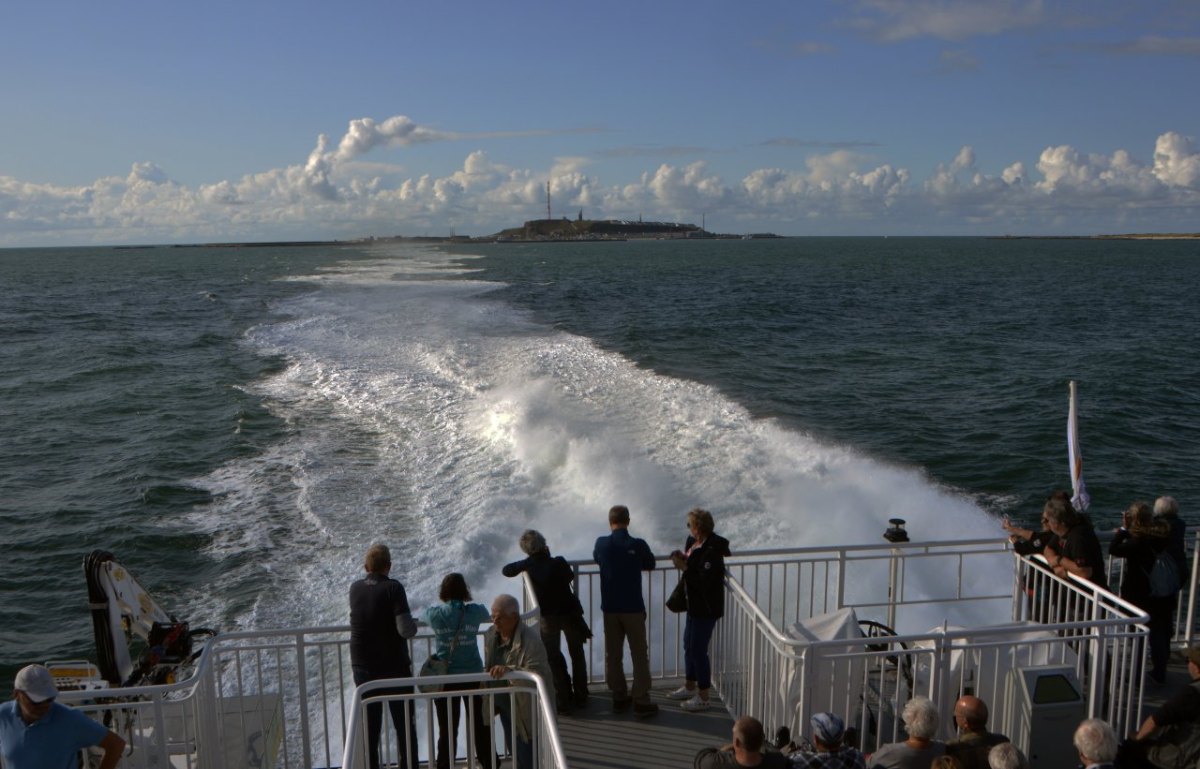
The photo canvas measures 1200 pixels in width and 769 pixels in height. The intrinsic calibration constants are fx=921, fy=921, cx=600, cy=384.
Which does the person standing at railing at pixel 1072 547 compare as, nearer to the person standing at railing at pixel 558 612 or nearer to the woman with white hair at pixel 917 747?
the woman with white hair at pixel 917 747

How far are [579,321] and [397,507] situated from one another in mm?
30948

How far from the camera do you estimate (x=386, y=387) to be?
88.3 ft

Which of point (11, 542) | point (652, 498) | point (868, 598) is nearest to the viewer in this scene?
point (868, 598)

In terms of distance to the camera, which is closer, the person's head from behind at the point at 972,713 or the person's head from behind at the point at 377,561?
the person's head from behind at the point at 972,713

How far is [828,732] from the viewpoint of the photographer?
15.4ft

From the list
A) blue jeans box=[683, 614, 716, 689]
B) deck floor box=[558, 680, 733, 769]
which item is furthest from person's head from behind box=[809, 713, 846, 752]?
blue jeans box=[683, 614, 716, 689]

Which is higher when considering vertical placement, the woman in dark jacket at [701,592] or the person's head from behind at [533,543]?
the person's head from behind at [533,543]

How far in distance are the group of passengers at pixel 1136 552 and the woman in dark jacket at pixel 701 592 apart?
276 cm

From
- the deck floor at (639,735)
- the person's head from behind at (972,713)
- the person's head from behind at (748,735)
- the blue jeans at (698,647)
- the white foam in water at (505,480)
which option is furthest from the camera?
the white foam in water at (505,480)

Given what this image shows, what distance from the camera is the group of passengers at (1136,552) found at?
7.44 m

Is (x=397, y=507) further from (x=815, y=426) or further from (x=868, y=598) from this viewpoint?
(x=815, y=426)

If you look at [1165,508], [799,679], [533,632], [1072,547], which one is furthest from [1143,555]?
[533,632]

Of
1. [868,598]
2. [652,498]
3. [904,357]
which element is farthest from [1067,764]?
[904,357]

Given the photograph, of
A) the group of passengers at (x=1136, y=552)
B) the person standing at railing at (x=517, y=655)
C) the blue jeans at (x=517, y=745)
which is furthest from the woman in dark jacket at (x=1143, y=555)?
the blue jeans at (x=517, y=745)
